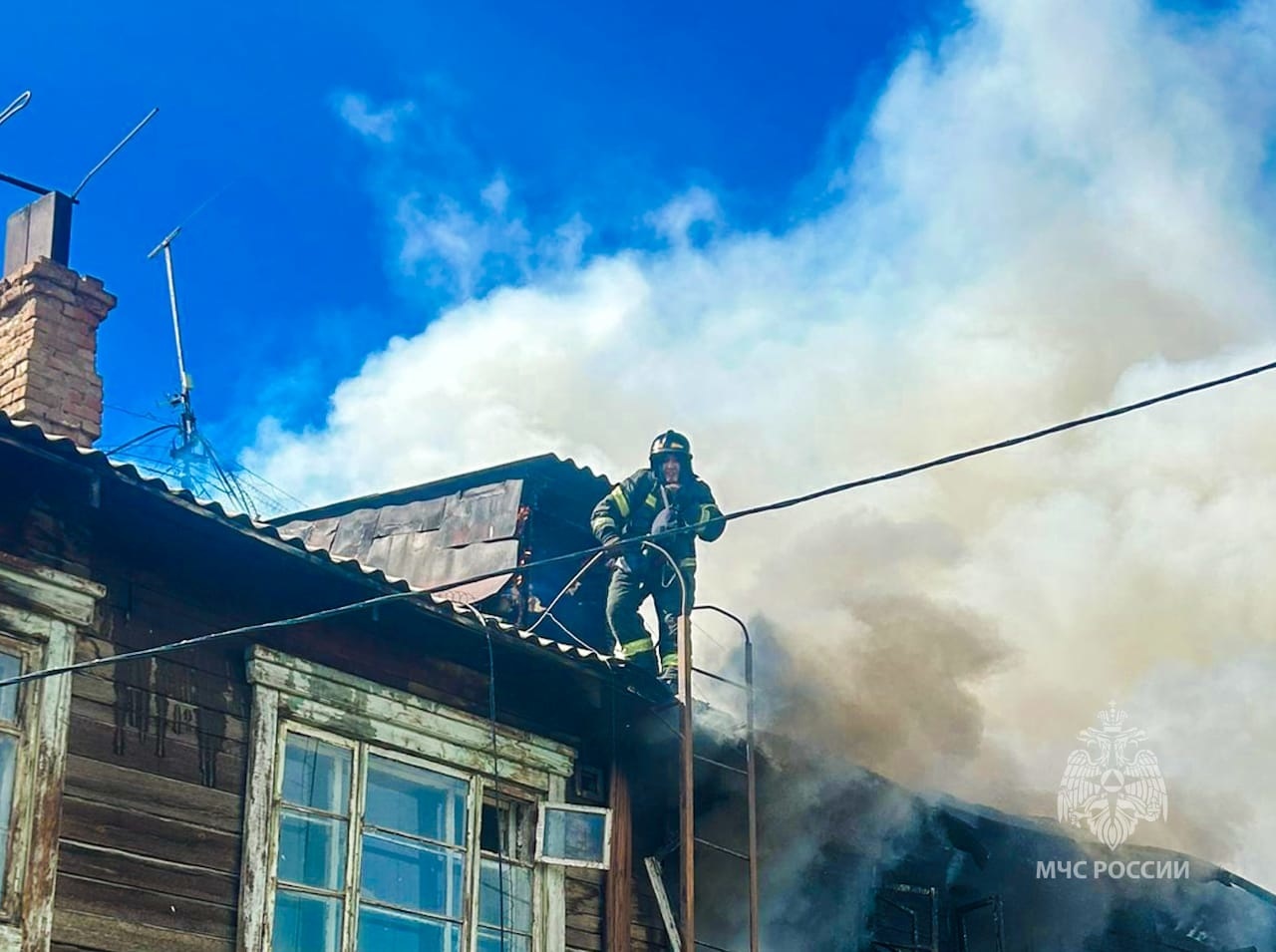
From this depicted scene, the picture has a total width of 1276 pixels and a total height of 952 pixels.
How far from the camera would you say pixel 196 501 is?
9.27 m

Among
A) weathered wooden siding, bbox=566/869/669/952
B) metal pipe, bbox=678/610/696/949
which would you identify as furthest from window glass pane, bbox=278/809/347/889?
metal pipe, bbox=678/610/696/949

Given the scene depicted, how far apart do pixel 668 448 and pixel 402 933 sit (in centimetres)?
485

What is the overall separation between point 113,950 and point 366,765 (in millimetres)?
1998

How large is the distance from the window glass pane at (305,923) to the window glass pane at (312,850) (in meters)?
0.09

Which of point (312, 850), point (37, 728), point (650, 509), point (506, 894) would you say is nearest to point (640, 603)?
point (650, 509)

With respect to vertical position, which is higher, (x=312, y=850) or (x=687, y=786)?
(x=687, y=786)

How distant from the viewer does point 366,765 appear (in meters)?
10.3

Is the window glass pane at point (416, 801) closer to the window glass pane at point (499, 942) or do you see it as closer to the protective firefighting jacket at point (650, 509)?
the window glass pane at point (499, 942)

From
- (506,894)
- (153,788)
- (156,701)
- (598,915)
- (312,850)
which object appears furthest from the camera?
(598,915)

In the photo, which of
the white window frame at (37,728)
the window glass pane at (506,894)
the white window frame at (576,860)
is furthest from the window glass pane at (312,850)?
the white window frame at (576,860)

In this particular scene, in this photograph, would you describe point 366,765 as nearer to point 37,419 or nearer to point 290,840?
point 290,840

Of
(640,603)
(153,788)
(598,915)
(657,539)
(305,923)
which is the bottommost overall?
(305,923)

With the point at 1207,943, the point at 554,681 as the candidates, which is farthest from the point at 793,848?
the point at 1207,943

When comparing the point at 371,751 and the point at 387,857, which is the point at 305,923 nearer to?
the point at 387,857
